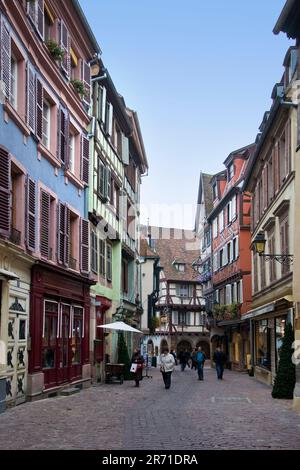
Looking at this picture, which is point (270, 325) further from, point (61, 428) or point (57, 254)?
point (61, 428)

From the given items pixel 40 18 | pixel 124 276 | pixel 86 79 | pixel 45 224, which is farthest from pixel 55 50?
pixel 124 276

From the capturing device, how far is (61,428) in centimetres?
1180

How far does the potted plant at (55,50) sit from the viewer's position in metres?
18.3

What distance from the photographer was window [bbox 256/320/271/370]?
27.0 meters

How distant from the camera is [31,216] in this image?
16.5 m

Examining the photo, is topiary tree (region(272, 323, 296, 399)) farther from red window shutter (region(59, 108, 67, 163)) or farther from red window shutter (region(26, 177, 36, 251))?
red window shutter (region(59, 108, 67, 163))

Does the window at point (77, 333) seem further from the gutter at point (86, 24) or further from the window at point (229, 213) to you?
the window at point (229, 213)

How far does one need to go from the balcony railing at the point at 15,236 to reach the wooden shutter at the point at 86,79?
25.9 feet

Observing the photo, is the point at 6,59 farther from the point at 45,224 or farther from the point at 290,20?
the point at 290,20

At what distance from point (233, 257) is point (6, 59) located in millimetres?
29332

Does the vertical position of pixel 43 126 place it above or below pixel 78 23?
below

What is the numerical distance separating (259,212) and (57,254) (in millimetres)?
13002

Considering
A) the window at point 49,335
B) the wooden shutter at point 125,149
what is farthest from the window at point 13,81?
the wooden shutter at point 125,149
